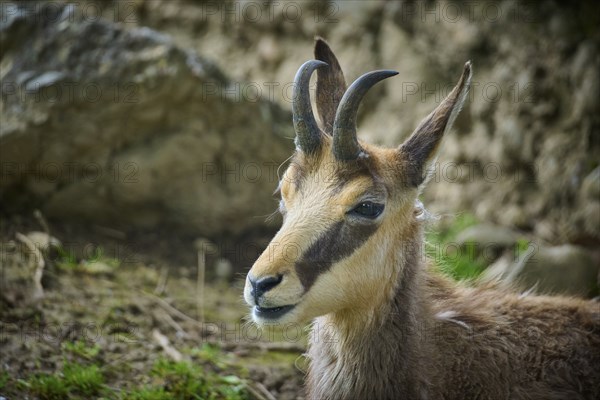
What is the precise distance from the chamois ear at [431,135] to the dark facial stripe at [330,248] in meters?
0.60

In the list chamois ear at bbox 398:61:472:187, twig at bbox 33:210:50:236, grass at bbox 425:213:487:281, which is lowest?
grass at bbox 425:213:487:281

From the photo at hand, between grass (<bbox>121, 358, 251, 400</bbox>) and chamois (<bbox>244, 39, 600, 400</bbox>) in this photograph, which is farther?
grass (<bbox>121, 358, 251, 400</bbox>)

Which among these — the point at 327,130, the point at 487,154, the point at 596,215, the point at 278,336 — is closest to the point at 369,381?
the point at 327,130

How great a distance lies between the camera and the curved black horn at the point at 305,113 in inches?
Answer: 209

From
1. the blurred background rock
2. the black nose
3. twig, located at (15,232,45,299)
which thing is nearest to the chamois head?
the black nose

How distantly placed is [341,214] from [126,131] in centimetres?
474

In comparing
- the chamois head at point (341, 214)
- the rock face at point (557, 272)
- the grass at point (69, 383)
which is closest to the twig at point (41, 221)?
the grass at point (69, 383)

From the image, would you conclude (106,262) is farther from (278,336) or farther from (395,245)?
(395,245)

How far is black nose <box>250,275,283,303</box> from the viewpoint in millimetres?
4574

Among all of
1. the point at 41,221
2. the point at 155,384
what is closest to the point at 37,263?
the point at 41,221

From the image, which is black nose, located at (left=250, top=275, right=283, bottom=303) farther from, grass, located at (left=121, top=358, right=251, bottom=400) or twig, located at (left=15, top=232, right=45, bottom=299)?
twig, located at (left=15, top=232, right=45, bottom=299)

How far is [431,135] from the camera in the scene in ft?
17.1

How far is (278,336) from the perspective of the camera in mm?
7770

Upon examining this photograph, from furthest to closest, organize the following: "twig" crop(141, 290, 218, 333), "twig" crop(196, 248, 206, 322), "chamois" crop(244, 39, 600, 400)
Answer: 1. "twig" crop(196, 248, 206, 322)
2. "twig" crop(141, 290, 218, 333)
3. "chamois" crop(244, 39, 600, 400)
